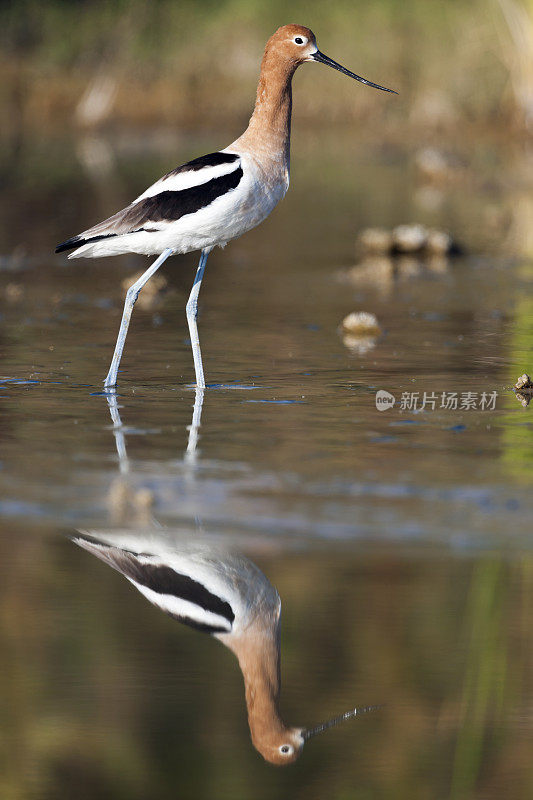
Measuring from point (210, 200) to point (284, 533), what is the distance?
7.88ft

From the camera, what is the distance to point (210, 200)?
21.0ft

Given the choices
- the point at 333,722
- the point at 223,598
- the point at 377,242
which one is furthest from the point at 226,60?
the point at 333,722

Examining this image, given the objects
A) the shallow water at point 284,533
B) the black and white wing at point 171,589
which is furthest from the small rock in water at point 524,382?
the black and white wing at point 171,589

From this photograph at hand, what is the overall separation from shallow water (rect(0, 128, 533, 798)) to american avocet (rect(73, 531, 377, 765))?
4 cm

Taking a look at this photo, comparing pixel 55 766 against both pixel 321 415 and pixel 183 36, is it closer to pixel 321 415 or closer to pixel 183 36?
pixel 321 415

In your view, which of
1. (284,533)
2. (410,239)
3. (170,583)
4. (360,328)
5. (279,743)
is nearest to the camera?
(279,743)

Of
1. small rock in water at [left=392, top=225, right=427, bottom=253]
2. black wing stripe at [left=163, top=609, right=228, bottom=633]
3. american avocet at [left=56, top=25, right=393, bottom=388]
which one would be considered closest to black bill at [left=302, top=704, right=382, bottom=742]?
black wing stripe at [left=163, top=609, right=228, bottom=633]

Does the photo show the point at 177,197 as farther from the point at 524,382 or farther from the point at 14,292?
the point at 14,292

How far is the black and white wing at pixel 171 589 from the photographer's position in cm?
376

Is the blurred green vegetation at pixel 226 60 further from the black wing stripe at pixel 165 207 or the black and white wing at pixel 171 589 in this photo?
the black and white wing at pixel 171 589

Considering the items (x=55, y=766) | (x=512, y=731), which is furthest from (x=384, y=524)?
(x=55, y=766)

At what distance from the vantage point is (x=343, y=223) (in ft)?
48.5

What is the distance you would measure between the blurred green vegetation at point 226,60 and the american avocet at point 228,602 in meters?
24.2

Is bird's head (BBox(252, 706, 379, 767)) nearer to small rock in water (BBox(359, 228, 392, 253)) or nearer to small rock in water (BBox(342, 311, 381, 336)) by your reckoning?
small rock in water (BBox(342, 311, 381, 336))
